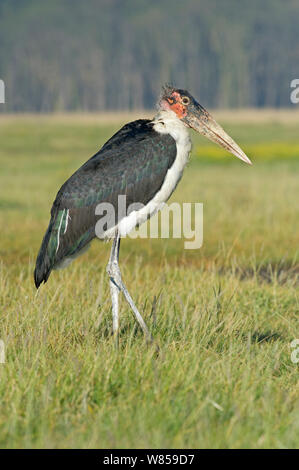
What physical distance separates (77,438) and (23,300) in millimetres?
2685

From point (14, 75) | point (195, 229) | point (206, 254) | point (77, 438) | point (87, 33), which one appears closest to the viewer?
point (77, 438)

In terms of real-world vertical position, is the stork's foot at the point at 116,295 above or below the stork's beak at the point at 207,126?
below

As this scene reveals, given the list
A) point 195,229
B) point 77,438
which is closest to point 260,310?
point 77,438

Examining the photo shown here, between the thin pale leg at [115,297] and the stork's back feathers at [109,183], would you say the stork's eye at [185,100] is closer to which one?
the stork's back feathers at [109,183]

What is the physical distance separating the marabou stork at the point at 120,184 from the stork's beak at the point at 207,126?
2 cm

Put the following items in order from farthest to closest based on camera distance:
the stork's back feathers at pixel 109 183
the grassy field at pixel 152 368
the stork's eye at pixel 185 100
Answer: the stork's eye at pixel 185 100
the stork's back feathers at pixel 109 183
the grassy field at pixel 152 368

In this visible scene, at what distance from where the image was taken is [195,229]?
12.4 metres

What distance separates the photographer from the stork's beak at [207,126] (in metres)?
6.00

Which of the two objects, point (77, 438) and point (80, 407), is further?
point (80, 407)

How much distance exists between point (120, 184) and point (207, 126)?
0.82 meters

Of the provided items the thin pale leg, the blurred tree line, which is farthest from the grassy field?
the blurred tree line

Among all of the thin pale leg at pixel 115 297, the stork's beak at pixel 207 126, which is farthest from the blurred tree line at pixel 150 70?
the thin pale leg at pixel 115 297

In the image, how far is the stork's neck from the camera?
5.83 metres

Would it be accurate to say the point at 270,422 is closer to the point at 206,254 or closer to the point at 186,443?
the point at 186,443
